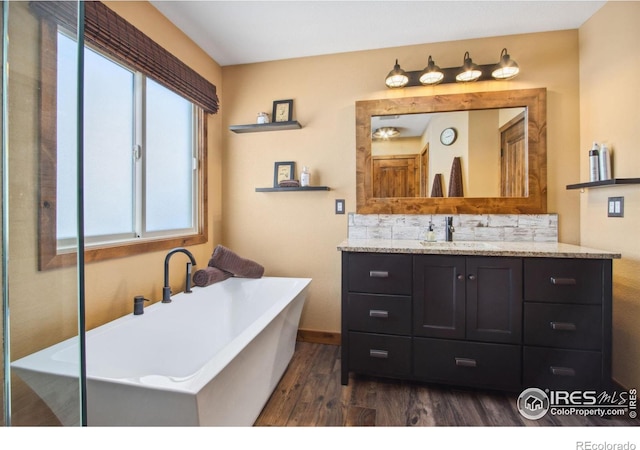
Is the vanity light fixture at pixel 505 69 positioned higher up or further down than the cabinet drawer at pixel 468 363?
higher up

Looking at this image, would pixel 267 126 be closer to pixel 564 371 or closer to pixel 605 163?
pixel 605 163

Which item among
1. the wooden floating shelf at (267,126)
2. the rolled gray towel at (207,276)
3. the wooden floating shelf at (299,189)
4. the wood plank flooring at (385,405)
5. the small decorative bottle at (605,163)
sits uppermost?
the wooden floating shelf at (267,126)

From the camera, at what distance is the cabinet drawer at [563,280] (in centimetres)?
153

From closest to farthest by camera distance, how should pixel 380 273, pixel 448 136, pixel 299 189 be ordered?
pixel 380 273, pixel 448 136, pixel 299 189

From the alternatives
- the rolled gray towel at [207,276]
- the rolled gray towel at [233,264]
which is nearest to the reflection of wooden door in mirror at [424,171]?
the rolled gray towel at [233,264]

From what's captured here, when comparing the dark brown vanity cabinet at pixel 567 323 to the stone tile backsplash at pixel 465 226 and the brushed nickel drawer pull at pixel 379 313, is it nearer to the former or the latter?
the stone tile backsplash at pixel 465 226

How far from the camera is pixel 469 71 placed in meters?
2.04

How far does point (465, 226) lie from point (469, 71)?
1121mm

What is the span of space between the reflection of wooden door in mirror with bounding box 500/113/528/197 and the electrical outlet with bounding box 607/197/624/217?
45cm

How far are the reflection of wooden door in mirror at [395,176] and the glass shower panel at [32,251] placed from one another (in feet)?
6.22

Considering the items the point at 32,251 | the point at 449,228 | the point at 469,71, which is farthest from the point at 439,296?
the point at 32,251

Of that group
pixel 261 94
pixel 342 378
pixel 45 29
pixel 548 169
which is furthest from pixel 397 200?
pixel 45 29

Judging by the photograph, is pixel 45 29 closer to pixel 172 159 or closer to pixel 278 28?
pixel 172 159
